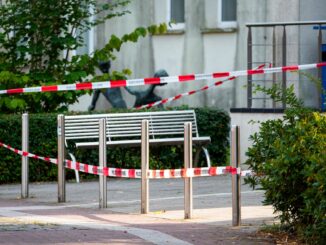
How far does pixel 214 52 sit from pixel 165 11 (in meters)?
1.62

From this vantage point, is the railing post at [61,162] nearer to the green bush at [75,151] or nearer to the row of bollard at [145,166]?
the row of bollard at [145,166]

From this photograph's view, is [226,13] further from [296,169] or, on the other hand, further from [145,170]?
[296,169]

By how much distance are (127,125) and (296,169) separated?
9.66 metres

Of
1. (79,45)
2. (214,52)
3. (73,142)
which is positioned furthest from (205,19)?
(73,142)

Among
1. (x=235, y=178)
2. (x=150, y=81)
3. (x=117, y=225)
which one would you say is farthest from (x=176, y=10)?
(x=117, y=225)

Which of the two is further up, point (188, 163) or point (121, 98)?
point (121, 98)

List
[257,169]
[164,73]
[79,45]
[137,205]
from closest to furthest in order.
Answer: [257,169] → [137,205] → [79,45] → [164,73]

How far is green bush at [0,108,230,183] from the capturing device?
1997 centimetres

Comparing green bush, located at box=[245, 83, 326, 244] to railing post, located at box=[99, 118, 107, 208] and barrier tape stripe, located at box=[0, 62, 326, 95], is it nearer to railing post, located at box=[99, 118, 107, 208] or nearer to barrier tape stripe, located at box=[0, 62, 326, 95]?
railing post, located at box=[99, 118, 107, 208]

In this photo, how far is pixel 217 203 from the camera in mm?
16141

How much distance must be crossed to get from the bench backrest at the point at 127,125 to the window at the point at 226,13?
6.04 metres

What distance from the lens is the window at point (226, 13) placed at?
1083 inches

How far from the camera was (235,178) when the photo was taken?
13.5m

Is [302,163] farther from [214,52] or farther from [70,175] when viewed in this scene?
[214,52]
